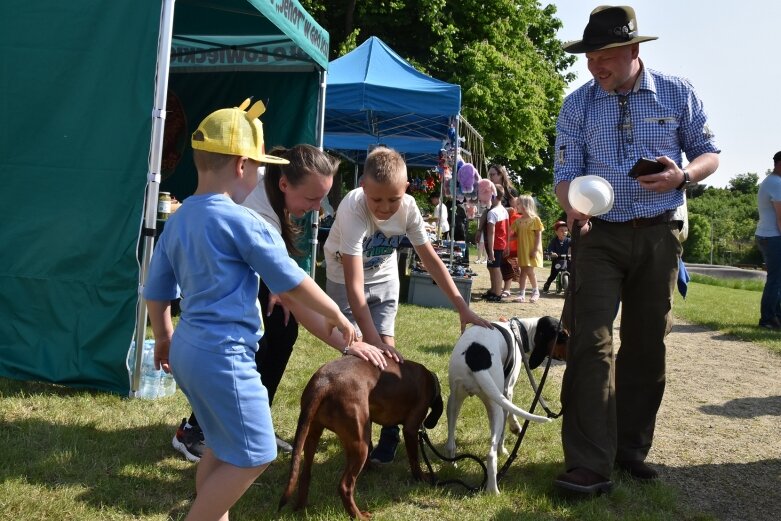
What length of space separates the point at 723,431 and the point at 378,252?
2914 mm

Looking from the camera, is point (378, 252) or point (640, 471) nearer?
point (640, 471)

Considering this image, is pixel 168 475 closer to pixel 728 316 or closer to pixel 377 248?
pixel 377 248

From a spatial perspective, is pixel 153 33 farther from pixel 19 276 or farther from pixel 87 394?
pixel 87 394

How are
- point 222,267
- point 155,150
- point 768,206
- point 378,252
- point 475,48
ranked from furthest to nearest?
point 475,48 → point 768,206 → point 155,150 → point 378,252 → point 222,267

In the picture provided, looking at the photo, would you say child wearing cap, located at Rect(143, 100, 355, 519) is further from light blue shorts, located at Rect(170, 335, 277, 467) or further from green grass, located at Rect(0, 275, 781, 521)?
green grass, located at Rect(0, 275, 781, 521)

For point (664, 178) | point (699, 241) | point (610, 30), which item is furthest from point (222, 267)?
point (699, 241)

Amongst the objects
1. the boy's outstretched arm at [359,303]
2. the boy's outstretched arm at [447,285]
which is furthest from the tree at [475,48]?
the boy's outstretched arm at [359,303]

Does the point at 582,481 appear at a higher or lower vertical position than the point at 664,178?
lower

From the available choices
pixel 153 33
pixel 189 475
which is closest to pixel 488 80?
pixel 153 33

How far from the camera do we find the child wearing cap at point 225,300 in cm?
219

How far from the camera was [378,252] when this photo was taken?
3.86 metres

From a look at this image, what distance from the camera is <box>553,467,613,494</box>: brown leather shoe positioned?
10.9 ft

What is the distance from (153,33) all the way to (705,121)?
3.37 meters

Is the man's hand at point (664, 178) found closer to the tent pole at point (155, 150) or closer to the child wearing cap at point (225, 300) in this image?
the child wearing cap at point (225, 300)
